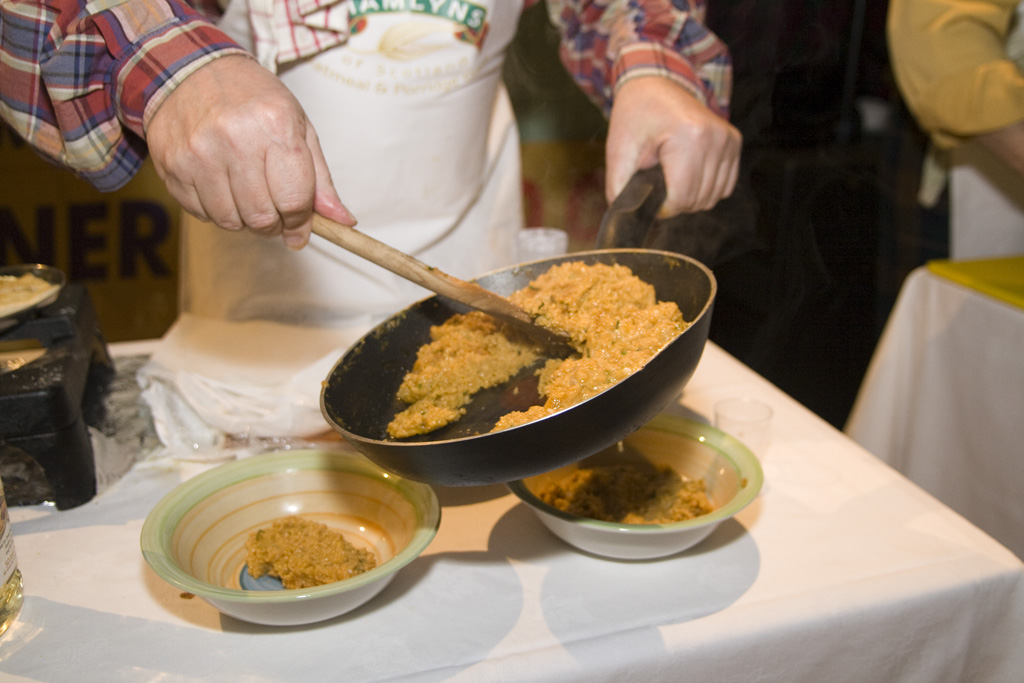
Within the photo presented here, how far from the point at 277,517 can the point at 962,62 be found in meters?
2.26

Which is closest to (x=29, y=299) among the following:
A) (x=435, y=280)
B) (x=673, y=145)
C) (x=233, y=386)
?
(x=233, y=386)

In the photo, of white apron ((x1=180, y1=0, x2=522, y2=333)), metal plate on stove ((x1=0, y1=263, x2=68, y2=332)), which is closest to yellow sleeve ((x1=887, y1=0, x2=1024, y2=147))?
white apron ((x1=180, y1=0, x2=522, y2=333))

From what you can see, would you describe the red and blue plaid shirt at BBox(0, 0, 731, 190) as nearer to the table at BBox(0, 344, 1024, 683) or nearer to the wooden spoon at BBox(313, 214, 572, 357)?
the wooden spoon at BBox(313, 214, 572, 357)

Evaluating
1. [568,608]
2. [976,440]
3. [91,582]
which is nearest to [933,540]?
[568,608]

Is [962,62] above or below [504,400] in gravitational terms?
above

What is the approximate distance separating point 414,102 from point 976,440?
1556mm

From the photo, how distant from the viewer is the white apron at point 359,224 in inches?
50.6

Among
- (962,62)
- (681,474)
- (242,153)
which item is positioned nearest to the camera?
(242,153)

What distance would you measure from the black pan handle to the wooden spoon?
237 mm

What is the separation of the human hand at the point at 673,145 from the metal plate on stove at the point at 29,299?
3.21 ft

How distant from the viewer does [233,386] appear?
130 centimetres

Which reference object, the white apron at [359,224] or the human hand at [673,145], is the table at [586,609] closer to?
the white apron at [359,224]

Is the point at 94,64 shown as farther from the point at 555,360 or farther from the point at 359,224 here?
the point at 555,360

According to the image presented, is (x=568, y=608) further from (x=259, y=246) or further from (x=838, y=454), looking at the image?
(x=259, y=246)
